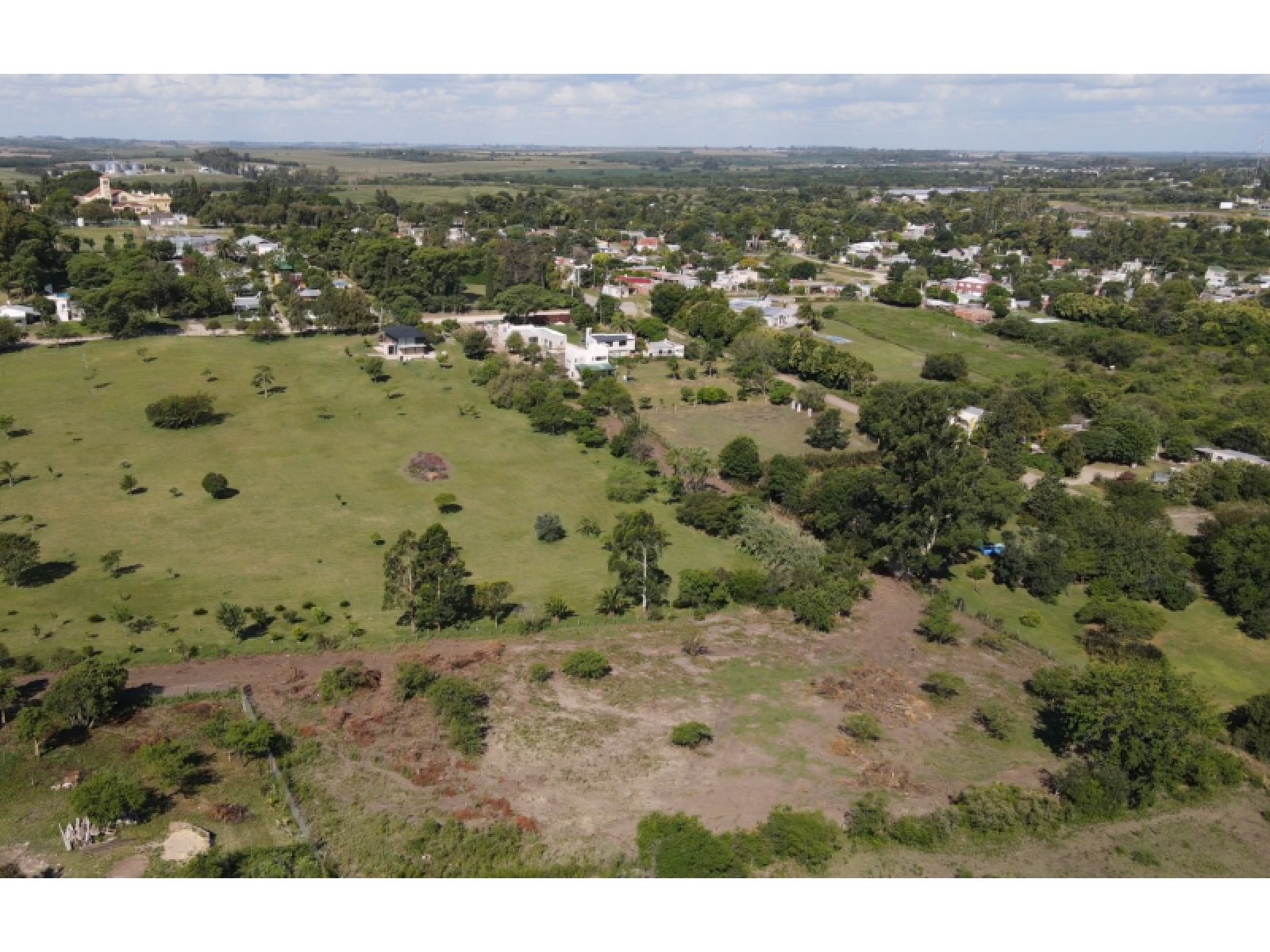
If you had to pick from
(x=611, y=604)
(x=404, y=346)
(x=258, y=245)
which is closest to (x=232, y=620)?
(x=611, y=604)

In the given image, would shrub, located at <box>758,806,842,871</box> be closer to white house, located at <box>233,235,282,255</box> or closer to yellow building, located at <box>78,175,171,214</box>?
white house, located at <box>233,235,282,255</box>

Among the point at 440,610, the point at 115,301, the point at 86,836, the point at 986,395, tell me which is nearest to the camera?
the point at 86,836

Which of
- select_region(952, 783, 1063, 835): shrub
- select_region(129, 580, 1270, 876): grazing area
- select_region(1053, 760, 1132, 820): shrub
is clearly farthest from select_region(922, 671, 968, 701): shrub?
select_region(952, 783, 1063, 835): shrub

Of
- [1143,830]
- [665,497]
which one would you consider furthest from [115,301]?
[1143,830]

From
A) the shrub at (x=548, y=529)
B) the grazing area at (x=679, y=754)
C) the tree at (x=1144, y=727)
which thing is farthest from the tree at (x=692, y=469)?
the tree at (x=1144, y=727)

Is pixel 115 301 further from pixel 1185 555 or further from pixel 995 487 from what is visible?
pixel 1185 555

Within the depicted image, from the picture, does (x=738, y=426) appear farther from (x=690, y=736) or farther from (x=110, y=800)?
(x=110, y=800)
